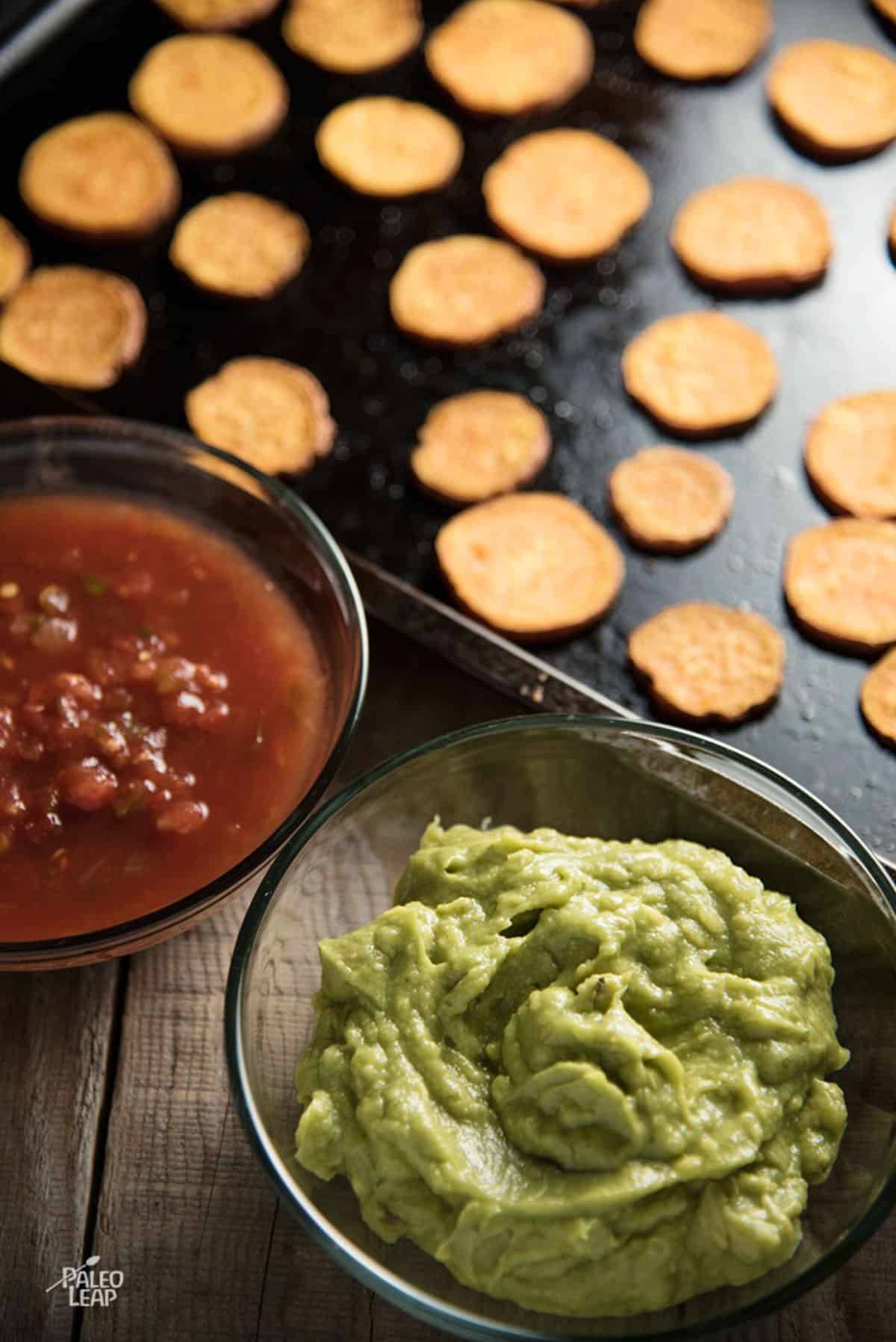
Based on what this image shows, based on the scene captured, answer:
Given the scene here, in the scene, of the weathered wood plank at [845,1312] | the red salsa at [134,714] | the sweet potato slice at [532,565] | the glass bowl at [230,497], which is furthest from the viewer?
the sweet potato slice at [532,565]

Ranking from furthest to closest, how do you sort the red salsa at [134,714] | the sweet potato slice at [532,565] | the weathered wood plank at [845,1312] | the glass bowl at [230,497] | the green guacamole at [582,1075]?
the sweet potato slice at [532,565], the glass bowl at [230,497], the red salsa at [134,714], the weathered wood plank at [845,1312], the green guacamole at [582,1075]

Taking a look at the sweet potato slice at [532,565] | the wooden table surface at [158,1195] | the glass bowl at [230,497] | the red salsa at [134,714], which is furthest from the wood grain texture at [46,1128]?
the sweet potato slice at [532,565]

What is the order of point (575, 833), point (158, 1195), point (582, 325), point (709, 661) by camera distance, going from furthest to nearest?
point (582, 325) → point (709, 661) → point (575, 833) → point (158, 1195)

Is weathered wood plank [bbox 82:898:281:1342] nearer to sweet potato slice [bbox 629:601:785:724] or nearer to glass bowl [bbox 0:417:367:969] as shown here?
glass bowl [bbox 0:417:367:969]
